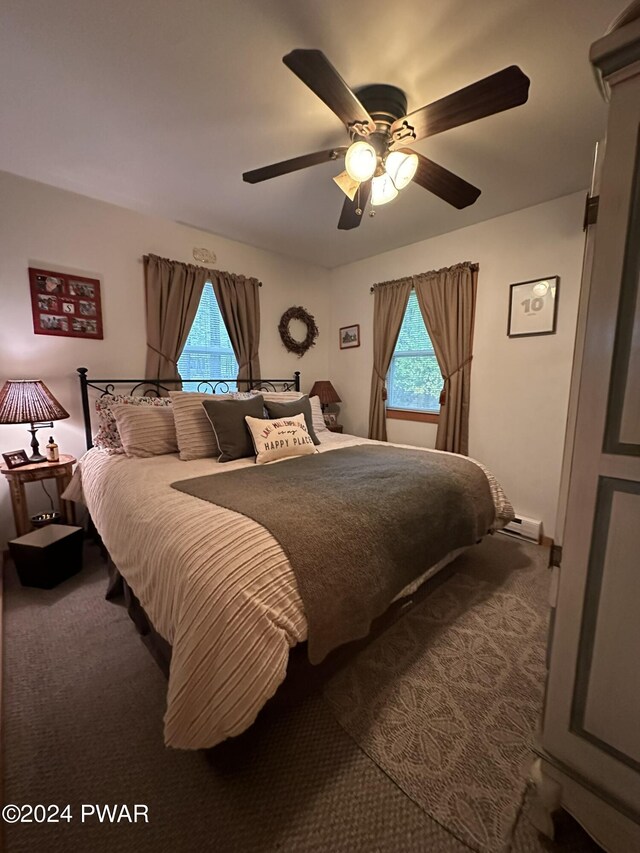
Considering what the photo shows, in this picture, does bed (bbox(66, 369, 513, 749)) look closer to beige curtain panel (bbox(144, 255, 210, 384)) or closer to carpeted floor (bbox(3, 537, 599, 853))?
carpeted floor (bbox(3, 537, 599, 853))

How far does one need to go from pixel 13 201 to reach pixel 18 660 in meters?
2.71

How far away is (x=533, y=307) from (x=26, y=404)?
3.57 meters

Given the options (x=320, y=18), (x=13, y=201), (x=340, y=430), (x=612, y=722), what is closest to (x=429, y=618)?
(x=612, y=722)

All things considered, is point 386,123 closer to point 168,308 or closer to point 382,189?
point 382,189

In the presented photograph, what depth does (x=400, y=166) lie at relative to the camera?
155 centimetres

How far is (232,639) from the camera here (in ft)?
3.01

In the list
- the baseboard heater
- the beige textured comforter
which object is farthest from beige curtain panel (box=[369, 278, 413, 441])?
the beige textured comforter

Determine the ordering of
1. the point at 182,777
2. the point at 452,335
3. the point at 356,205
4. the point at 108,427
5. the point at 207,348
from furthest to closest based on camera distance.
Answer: the point at 207,348 → the point at 452,335 → the point at 108,427 → the point at 356,205 → the point at 182,777

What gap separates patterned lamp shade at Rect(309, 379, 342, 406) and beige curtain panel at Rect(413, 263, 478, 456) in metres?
1.27

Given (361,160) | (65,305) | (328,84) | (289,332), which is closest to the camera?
(328,84)

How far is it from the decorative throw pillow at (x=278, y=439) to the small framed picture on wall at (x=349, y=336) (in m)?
1.89

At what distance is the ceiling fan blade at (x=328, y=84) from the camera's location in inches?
42.7

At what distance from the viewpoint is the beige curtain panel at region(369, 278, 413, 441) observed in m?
3.41

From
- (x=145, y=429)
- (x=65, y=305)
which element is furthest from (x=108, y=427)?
(x=65, y=305)
